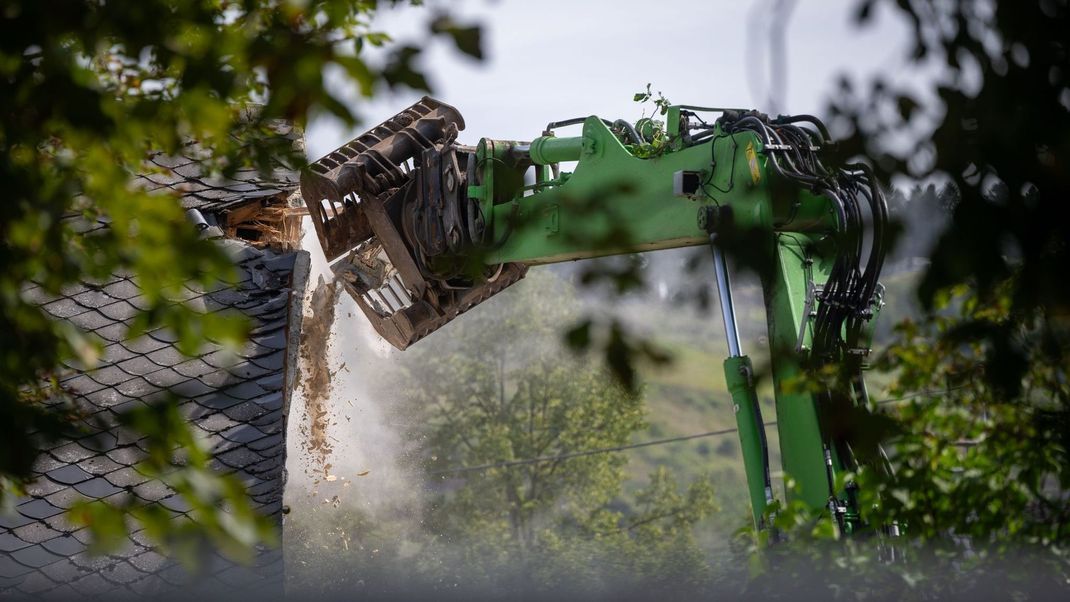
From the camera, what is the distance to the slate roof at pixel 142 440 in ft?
16.1

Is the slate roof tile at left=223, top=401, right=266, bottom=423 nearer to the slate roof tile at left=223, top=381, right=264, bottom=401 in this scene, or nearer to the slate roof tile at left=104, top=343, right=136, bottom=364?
the slate roof tile at left=223, top=381, right=264, bottom=401

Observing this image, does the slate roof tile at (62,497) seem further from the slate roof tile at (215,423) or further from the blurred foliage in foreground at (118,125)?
the blurred foliage in foreground at (118,125)

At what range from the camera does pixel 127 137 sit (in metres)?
2.11

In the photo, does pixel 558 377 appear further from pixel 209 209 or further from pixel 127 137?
pixel 127 137

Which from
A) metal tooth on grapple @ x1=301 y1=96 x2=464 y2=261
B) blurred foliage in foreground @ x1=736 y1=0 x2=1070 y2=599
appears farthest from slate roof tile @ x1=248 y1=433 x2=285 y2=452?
blurred foliage in foreground @ x1=736 y1=0 x2=1070 y2=599

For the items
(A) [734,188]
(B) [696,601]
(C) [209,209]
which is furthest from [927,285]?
(B) [696,601]

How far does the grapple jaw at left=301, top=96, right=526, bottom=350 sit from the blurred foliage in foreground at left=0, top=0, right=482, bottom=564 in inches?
175

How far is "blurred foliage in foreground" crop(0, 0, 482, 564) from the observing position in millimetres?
1983

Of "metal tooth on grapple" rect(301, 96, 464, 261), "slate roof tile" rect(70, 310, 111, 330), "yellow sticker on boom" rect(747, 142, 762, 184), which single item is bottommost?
"slate roof tile" rect(70, 310, 111, 330)

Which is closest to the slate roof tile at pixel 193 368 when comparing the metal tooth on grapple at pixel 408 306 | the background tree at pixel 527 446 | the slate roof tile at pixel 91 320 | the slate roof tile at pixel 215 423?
the slate roof tile at pixel 215 423

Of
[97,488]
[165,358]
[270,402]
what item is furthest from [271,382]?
[97,488]

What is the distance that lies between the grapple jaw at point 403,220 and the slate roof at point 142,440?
0.90 metres

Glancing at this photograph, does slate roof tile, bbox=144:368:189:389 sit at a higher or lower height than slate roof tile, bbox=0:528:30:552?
higher

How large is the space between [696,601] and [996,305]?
6.82m
